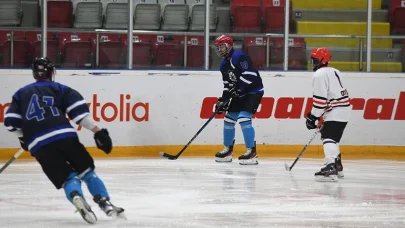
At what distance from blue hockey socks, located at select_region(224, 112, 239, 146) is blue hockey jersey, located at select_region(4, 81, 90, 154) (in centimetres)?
418

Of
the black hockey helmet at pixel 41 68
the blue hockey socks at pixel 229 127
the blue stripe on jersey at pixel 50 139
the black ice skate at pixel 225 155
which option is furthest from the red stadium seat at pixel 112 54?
the blue stripe on jersey at pixel 50 139

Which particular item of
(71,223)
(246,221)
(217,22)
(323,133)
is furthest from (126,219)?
(217,22)

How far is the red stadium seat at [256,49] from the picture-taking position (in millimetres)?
10188

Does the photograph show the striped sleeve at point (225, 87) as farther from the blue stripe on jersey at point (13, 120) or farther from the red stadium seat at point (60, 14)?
the blue stripe on jersey at point (13, 120)

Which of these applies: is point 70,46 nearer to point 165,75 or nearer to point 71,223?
point 165,75

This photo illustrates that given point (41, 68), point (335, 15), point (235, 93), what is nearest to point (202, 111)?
point (235, 93)

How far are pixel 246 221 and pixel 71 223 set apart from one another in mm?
951

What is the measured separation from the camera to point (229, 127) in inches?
357

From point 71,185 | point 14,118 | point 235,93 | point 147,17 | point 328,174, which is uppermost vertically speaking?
point 147,17

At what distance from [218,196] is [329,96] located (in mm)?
1568

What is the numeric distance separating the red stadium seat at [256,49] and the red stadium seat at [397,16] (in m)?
1.71

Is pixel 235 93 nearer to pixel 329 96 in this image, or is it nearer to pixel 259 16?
pixel 329 96

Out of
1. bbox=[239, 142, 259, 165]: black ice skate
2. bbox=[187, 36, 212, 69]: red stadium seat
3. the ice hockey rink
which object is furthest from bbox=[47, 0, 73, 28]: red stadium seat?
bbox=[239, 142, 259, 165]: black ice skate

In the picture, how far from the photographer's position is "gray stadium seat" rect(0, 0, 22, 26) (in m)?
9.44
